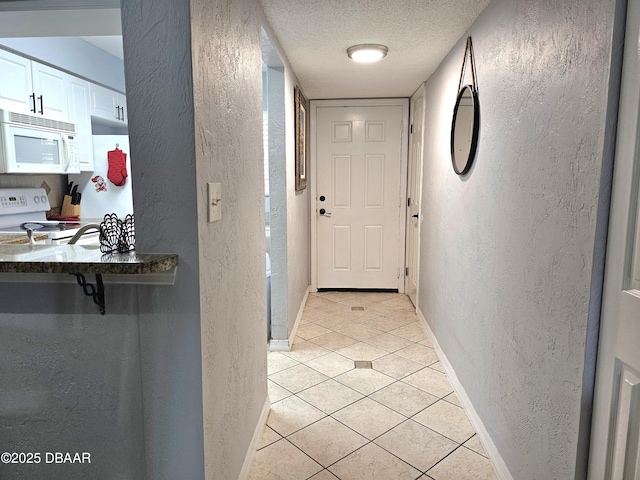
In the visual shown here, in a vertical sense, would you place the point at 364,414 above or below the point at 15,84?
below

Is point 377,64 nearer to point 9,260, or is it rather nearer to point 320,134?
point 320,134

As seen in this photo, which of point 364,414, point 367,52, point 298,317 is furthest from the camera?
point 298,317

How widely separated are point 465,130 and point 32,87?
2952mm

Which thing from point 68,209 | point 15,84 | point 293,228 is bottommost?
point 293,228

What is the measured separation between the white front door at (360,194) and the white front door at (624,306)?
3.64 meters

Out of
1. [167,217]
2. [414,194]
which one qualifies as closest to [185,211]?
[167,217]

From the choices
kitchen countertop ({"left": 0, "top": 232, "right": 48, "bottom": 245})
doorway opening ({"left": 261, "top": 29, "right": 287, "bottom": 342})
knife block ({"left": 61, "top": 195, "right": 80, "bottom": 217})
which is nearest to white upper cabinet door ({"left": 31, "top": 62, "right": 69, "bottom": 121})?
knife block ({"left": 61, "top": 195, "right": 80, "bottom": 217})

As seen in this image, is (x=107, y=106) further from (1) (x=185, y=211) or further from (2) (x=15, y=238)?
(1) (x=185, y=211)

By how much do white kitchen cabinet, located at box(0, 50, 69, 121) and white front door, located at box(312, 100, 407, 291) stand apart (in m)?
2.39

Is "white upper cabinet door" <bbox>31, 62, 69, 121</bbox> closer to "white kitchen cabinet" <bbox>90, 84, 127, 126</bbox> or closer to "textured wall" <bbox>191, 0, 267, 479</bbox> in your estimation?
"white kitchen cabinet" <bbox>90, 84, 127, 126</bbox>

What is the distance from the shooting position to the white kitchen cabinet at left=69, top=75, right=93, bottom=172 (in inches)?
136

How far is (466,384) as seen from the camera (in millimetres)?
2420

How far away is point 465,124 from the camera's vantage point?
246 cm

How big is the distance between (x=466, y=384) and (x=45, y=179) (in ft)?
11.8
